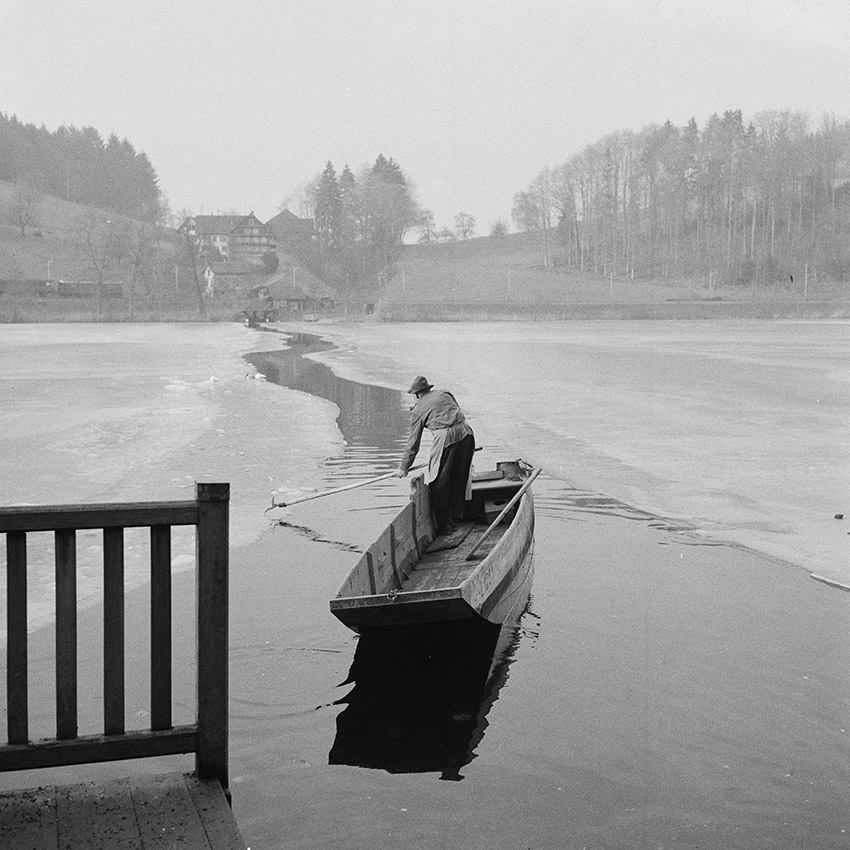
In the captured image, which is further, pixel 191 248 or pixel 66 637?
pixel 191 248

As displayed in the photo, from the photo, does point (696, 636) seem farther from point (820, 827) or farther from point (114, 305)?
point (114, 305)

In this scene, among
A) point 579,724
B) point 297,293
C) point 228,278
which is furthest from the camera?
point 228,278

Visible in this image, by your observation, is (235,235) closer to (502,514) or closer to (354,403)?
(354,403)

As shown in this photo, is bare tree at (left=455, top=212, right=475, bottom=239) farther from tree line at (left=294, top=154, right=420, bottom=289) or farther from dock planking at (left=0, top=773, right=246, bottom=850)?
dock planking at (left=0, top=773, right=246, bottom=850)

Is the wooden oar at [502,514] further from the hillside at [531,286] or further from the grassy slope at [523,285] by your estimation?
the grassy slope at [523,285]

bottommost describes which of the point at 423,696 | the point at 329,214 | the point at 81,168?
the point at 423,696

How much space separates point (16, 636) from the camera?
4.03 metres

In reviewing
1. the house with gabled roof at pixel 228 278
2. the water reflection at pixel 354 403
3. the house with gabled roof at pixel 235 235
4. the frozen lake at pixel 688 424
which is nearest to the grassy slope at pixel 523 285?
the house with gabled roof at pixel 228 278

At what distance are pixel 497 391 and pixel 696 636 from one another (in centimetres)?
1864

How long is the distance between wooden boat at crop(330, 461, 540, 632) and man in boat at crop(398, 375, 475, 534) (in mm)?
187

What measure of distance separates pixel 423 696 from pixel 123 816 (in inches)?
113

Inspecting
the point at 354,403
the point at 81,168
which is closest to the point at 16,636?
the point at 354,403

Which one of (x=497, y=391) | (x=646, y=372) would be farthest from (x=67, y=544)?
(x=646, y=372)

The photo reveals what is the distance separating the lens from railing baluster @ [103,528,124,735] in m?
4.11
